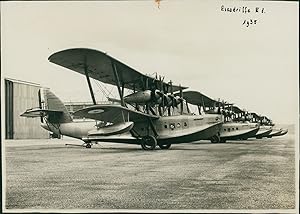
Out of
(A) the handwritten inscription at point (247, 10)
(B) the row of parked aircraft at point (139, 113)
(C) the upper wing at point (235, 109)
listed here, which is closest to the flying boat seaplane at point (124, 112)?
(B) the row of parked aircraft at point (139, 113)

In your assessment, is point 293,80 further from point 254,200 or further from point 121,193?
point 121,193

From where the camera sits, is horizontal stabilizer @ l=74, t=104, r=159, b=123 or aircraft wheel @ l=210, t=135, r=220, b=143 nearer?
horizontal stabilizer @ l=74, t=104, r=159, b=123

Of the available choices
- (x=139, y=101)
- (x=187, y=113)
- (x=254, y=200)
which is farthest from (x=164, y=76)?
(x=254, y=200)

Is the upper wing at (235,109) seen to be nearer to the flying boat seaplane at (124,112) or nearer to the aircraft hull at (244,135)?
the aircraft hull at (244,135)

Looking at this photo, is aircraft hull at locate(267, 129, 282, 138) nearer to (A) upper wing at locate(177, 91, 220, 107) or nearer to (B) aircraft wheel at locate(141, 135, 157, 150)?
(A) upper wing at locate(177, 91, 220, 107)

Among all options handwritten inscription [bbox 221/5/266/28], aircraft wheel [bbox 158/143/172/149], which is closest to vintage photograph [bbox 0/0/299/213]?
handwritten inscription [bbox 221/5/266/28]

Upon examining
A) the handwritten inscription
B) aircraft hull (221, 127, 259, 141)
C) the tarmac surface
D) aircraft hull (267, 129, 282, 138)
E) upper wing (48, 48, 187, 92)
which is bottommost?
the tarmac surface

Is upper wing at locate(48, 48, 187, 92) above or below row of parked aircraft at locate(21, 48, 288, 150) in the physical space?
above

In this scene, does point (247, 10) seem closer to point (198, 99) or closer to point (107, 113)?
point (198, 99)
